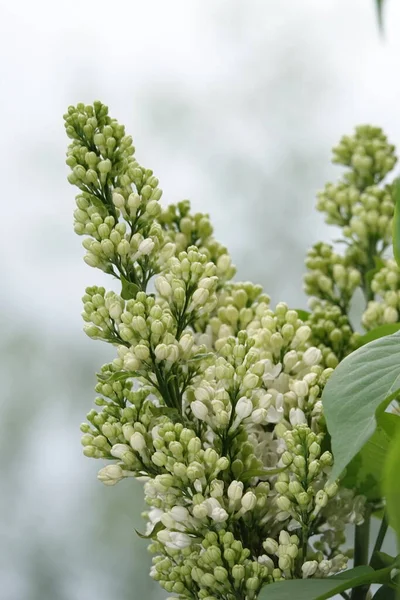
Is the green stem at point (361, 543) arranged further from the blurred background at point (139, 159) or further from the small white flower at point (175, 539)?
the blurred background at point (139, 159)

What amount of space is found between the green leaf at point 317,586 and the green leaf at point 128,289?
113 millimetres

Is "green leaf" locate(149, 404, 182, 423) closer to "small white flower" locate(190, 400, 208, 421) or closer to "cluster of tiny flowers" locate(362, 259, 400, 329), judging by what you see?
"small white flower" locate(190, 400, 208, 421)

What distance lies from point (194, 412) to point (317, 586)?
0.07 meters

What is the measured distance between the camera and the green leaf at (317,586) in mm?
271

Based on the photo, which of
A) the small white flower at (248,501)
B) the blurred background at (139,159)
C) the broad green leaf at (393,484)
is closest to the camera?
the broad green leaf at (393,484)

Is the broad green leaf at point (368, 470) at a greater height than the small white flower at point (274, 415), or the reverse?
the small white flower at point (274, 415)

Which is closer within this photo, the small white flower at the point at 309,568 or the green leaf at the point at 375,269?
the small white flower at the point at 309,568

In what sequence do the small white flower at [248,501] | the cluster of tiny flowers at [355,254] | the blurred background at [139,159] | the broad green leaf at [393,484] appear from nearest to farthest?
the broad green leaf at [393,484]
the small white flower at [248,501]
the cluster of tiny flowers at [355,254]
the blurred background at [139,159]

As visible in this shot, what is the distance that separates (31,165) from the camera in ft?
4.86

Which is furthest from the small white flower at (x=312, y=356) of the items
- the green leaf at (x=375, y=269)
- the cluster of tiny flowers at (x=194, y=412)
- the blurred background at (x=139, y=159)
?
the blurred background at (x=139, y=159)

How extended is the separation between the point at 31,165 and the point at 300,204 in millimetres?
455

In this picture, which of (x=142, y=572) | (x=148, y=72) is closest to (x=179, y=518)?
(x=142, y=572)

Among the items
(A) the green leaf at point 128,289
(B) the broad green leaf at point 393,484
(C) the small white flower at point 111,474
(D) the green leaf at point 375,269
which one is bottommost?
(B) the broad green leaf at point 393,484

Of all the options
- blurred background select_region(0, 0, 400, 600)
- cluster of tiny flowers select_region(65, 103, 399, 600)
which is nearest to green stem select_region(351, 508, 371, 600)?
cluster of tiny flowers select_region(65, 103, 399, 600)
